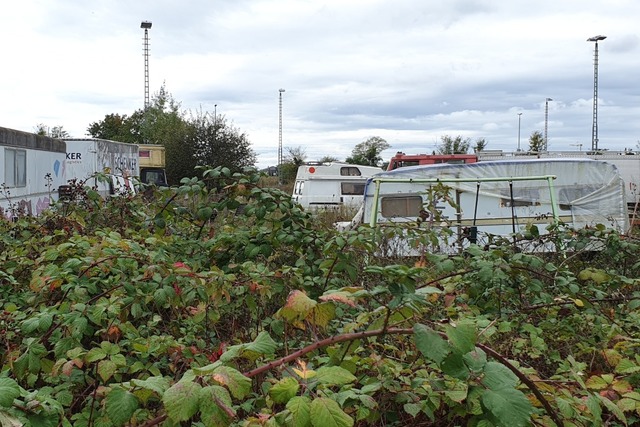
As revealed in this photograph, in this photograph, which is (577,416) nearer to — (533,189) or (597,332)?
(597,332)

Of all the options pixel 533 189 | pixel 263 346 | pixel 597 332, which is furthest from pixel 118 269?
pixel 533 189

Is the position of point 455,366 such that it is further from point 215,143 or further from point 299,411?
point 215,143

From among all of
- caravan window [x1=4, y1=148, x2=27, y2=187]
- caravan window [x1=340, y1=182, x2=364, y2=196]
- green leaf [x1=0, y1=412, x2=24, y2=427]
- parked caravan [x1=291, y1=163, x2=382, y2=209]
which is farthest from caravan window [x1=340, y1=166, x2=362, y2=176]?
green leaf [x1=0, y1=412, x2=24, y2=427]

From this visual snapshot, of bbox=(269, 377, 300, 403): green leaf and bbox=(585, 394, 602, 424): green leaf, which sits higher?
bbox=(269, 377, 300, 403): green leaf

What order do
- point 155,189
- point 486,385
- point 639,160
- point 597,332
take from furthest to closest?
1. point 639,160
2. point 155,189
3. point 597,332
4. point 486,385

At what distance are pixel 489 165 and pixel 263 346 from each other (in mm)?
9458

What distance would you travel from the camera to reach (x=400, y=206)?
10.8 metres

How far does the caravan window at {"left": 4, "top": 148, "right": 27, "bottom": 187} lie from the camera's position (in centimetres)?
1250

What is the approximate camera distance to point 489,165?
1086 centimetres

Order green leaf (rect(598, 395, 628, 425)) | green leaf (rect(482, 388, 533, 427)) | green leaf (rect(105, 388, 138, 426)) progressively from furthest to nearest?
green leaf (rect(598, 395, 628, 425)) < green leaf (rect(105, 388, 138, 426)) < green leaf (rect(482, 388, 533, 427))

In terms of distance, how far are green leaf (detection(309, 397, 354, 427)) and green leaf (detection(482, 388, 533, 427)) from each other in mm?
399

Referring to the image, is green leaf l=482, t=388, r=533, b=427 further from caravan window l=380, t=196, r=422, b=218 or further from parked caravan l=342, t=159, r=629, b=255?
caravan window l=380, t=196, r=422, b=218

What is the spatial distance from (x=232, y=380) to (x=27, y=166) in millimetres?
13584

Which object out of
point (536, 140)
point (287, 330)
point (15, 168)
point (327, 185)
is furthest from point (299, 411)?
point (536, 140)
